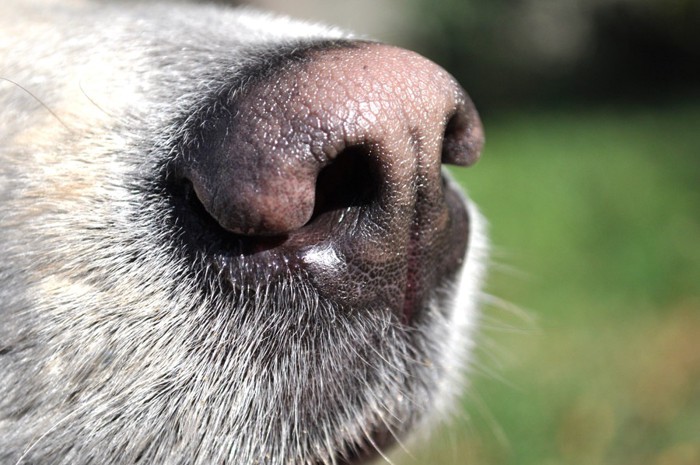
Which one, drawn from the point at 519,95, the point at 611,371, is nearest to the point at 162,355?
the point at 611,371

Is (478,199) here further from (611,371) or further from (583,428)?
(583,428)

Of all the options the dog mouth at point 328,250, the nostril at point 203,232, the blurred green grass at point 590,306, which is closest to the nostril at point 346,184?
the dog mouth at point 328,250

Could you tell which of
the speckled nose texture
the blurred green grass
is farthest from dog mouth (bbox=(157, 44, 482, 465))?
the blurred green grass

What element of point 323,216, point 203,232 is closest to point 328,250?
point 323,216

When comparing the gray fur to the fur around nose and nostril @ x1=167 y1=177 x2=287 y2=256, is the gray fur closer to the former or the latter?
nostril @ x1=167 y1=177 x2=287 y2=256

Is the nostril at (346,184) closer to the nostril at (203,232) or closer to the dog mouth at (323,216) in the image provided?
the dog mouth at (323,216)

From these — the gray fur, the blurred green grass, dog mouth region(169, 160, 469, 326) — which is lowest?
the blurred green grass

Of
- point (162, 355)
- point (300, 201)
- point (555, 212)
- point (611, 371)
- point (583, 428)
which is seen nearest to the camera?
point (300, 201)

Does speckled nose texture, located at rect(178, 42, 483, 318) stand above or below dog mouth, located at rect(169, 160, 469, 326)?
above

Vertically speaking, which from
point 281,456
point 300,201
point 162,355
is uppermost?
point 300,201
